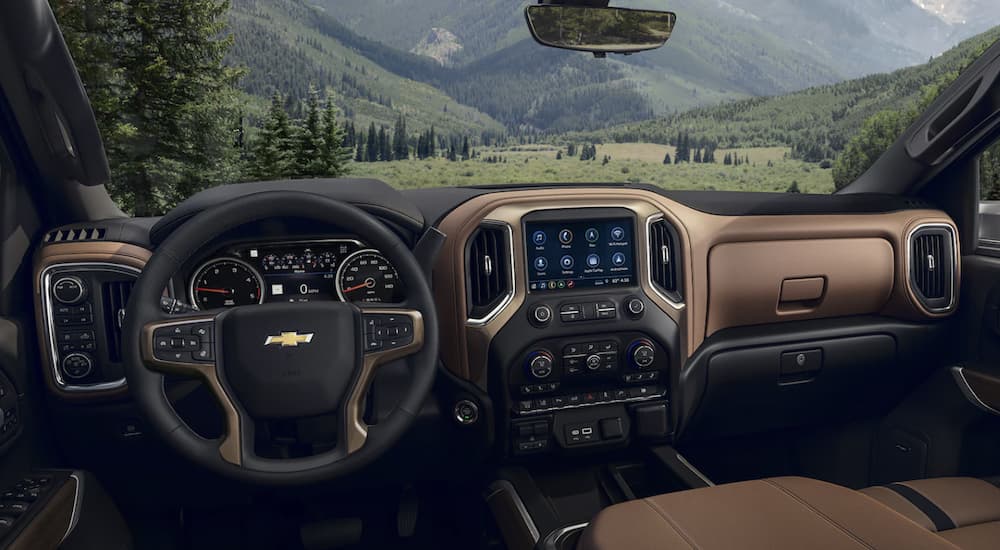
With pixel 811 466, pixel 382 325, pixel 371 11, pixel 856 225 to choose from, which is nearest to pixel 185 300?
pixel 382 325

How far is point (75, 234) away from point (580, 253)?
5.78 ft

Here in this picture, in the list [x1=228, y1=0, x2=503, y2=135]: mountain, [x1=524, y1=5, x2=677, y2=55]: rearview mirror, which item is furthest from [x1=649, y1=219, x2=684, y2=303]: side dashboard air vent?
[x1=228, y1=0, x2=503, y2=135]: mountain

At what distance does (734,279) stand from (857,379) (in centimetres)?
89

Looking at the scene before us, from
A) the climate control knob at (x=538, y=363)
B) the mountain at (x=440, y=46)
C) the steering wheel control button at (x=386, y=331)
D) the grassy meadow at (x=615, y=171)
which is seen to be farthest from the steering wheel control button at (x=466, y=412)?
the mountain at (x=440, y=46)

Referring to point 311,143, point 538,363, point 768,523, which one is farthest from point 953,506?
point 311,143

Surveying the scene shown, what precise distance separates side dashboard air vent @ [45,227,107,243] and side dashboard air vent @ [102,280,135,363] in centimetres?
16

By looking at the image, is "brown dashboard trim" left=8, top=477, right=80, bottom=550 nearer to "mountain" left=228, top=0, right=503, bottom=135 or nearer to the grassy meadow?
the grassy meadow

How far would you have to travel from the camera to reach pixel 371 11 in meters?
17.1

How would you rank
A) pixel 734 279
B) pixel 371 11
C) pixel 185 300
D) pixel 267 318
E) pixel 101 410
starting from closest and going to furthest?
pixel 267 318 < pixel 185 300 < pixel 101 410 < pixel 734 279 < pixel 371 11

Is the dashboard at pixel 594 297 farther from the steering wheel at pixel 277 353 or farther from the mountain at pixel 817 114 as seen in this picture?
the mountain at pixel 817 114

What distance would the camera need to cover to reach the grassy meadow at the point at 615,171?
3197mm

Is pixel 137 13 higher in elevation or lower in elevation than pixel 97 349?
higher

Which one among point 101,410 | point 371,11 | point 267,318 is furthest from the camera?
point 371,11

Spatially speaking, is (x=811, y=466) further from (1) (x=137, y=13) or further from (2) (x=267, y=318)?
(1) (x=137, y=13)
